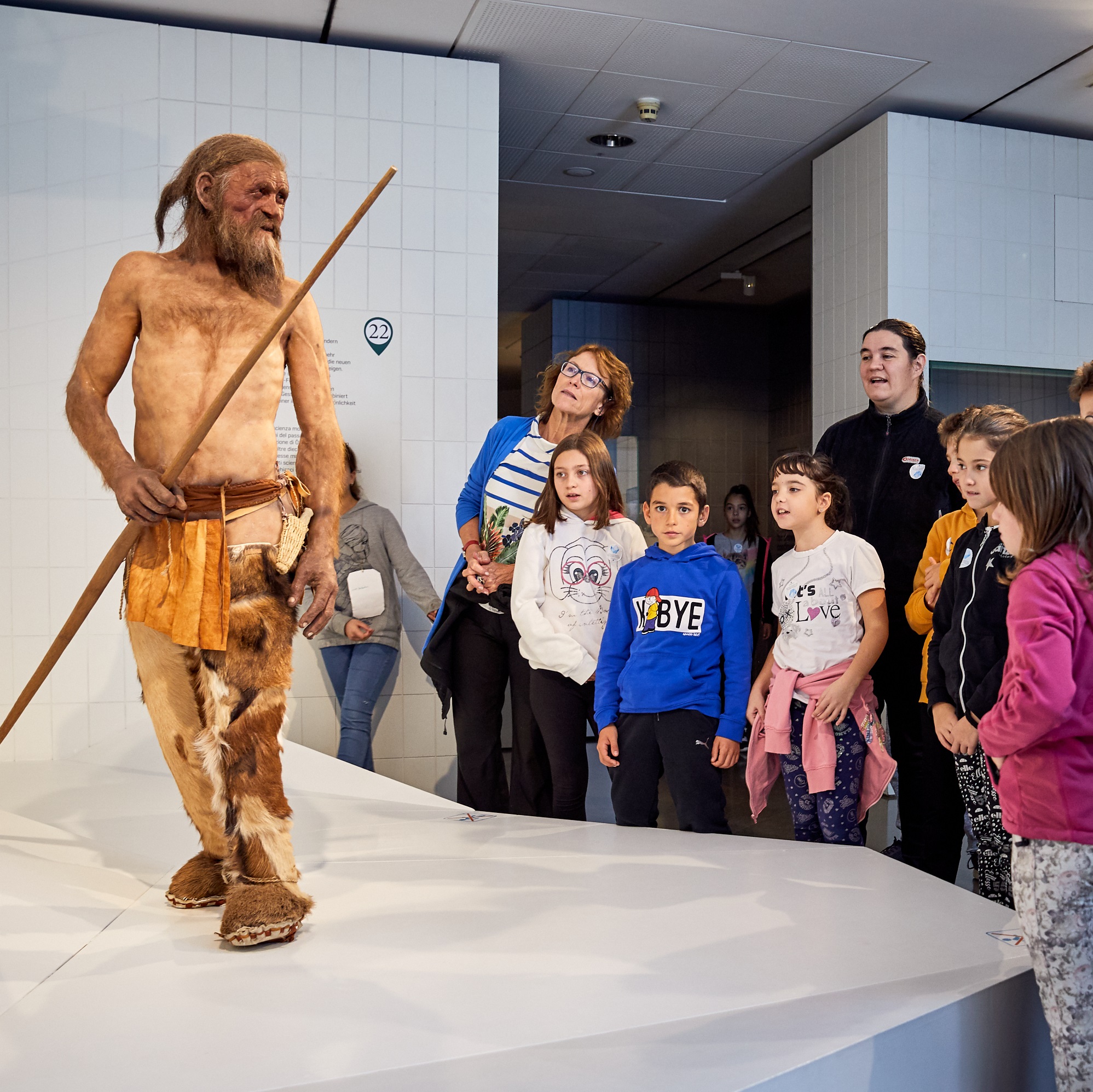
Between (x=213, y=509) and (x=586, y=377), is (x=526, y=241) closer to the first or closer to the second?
(x=586, y=377)

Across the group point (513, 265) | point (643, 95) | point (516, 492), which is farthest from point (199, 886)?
point (513, 265)

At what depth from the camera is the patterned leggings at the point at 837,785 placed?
2.43 metres

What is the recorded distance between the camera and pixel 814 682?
7.97ft

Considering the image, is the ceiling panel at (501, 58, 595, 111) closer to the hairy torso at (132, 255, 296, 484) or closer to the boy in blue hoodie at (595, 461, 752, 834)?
the boy in blue hoodie at (595, 461, 752, 834)

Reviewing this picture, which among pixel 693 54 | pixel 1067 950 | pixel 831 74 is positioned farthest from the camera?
pixel 831 74

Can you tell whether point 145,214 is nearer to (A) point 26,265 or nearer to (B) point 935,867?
(A) point 26,265

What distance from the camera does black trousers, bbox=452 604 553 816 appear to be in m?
2.79

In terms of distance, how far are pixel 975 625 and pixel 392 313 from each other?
2848 mm

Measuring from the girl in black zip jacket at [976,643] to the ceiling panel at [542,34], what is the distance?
256 centimetres

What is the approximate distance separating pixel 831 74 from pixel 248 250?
136 inches

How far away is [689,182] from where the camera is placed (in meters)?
5.87

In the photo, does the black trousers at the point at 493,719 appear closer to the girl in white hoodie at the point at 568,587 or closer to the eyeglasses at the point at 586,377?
the girl in white hoodie at the point at 568,587

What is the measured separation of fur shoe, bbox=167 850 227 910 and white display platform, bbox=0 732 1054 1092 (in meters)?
0.02

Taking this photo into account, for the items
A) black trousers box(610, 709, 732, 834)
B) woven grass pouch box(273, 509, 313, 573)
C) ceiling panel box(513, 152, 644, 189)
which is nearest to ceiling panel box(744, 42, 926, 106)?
ceiling panel box(513, 152, 644, 189)
